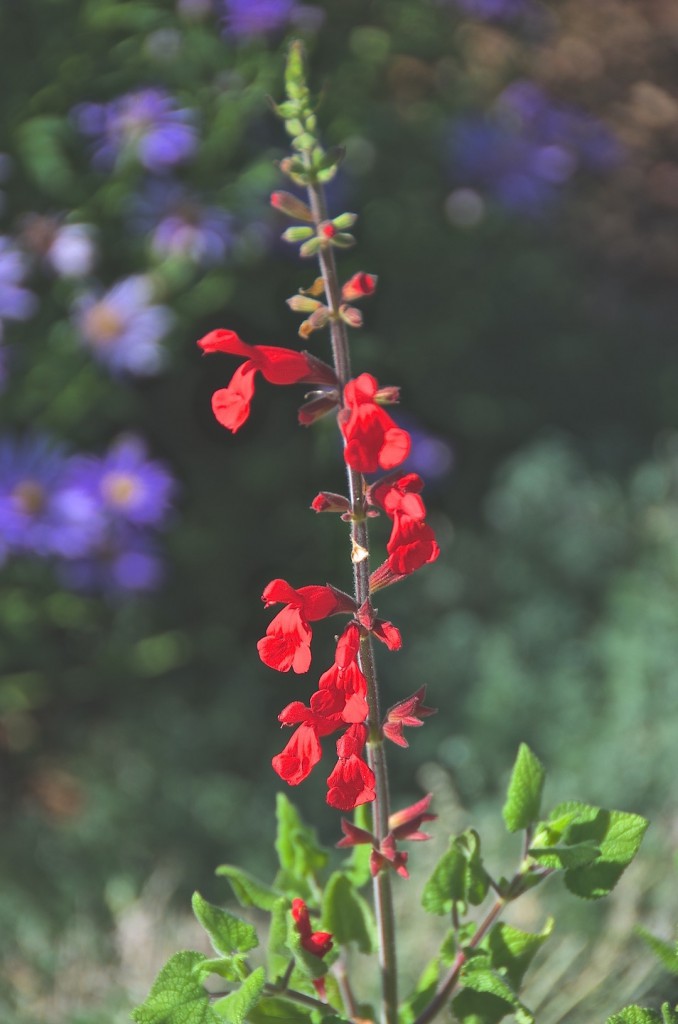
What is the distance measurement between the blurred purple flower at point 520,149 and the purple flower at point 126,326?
4.68ft

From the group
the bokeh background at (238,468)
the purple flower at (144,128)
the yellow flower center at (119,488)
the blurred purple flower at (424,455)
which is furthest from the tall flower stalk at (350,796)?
the blurred purple flower at (424,455)

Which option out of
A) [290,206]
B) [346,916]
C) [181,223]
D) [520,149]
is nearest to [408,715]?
[346,916]

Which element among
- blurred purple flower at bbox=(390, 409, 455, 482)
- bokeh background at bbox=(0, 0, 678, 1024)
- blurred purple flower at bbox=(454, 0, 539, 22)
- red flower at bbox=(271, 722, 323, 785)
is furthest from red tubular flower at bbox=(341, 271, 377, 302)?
blurred purple flower at bbox=(454, 0, 539, 22)

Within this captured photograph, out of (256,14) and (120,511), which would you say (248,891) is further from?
(256,14)

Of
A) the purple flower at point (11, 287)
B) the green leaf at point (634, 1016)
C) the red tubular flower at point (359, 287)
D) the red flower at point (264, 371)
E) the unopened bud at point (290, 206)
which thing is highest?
the unopened bud at point (290, 206)

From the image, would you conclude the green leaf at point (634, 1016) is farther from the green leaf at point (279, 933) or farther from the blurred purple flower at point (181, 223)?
the blurred purple flower at point (181, 223)

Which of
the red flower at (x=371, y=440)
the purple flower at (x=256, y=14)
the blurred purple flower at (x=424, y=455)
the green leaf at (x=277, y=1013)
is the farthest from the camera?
the blurred purple flower at (x=424, y=455)

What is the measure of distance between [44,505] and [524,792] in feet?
6.17

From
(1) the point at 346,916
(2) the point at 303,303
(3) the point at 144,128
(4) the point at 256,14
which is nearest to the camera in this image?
(2) the point at 303,303

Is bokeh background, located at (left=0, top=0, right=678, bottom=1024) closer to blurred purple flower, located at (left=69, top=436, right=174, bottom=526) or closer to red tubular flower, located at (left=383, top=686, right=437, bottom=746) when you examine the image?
blurred purple flower, located at (left=69, top=436, right=174, bottom=526)

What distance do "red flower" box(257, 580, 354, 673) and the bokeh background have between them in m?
1.28

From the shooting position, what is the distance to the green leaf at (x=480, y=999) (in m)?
1.07

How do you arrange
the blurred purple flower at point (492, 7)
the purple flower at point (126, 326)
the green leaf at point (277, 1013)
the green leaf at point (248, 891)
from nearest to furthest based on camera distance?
the green leaf at point (277, 1013)
the green leaf at point (248, 891)
the purple flower at point (126, 326)
the blurred purple flower at point (492, 7)

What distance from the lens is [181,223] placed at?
2.84 m
